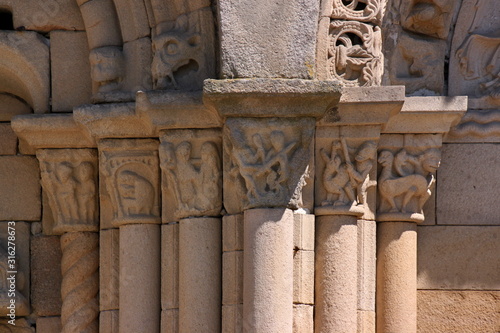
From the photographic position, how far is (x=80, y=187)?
768 centimetres

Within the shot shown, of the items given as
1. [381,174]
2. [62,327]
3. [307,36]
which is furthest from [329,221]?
[62,327]

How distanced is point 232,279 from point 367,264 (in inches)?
28.6

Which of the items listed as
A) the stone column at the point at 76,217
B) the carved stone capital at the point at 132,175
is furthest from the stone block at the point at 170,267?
the stone column at the point at 76,217

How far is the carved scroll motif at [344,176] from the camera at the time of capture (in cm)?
730

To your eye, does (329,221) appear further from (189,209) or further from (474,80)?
(474,80)

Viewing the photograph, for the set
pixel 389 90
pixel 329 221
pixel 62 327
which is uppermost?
pixel 389 90

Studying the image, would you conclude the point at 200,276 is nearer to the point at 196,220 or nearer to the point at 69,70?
the point at 196,220

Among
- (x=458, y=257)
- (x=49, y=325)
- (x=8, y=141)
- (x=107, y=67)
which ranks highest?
(x=107, y=67)

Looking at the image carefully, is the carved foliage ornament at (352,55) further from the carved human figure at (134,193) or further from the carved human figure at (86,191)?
the carved human figure at (86,191)

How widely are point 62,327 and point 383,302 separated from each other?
1.67 m

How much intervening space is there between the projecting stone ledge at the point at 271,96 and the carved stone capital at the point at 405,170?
0.64 metres

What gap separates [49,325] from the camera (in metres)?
7.76

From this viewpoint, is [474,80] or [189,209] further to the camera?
[474,80]

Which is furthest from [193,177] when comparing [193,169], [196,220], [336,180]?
[336,180]
